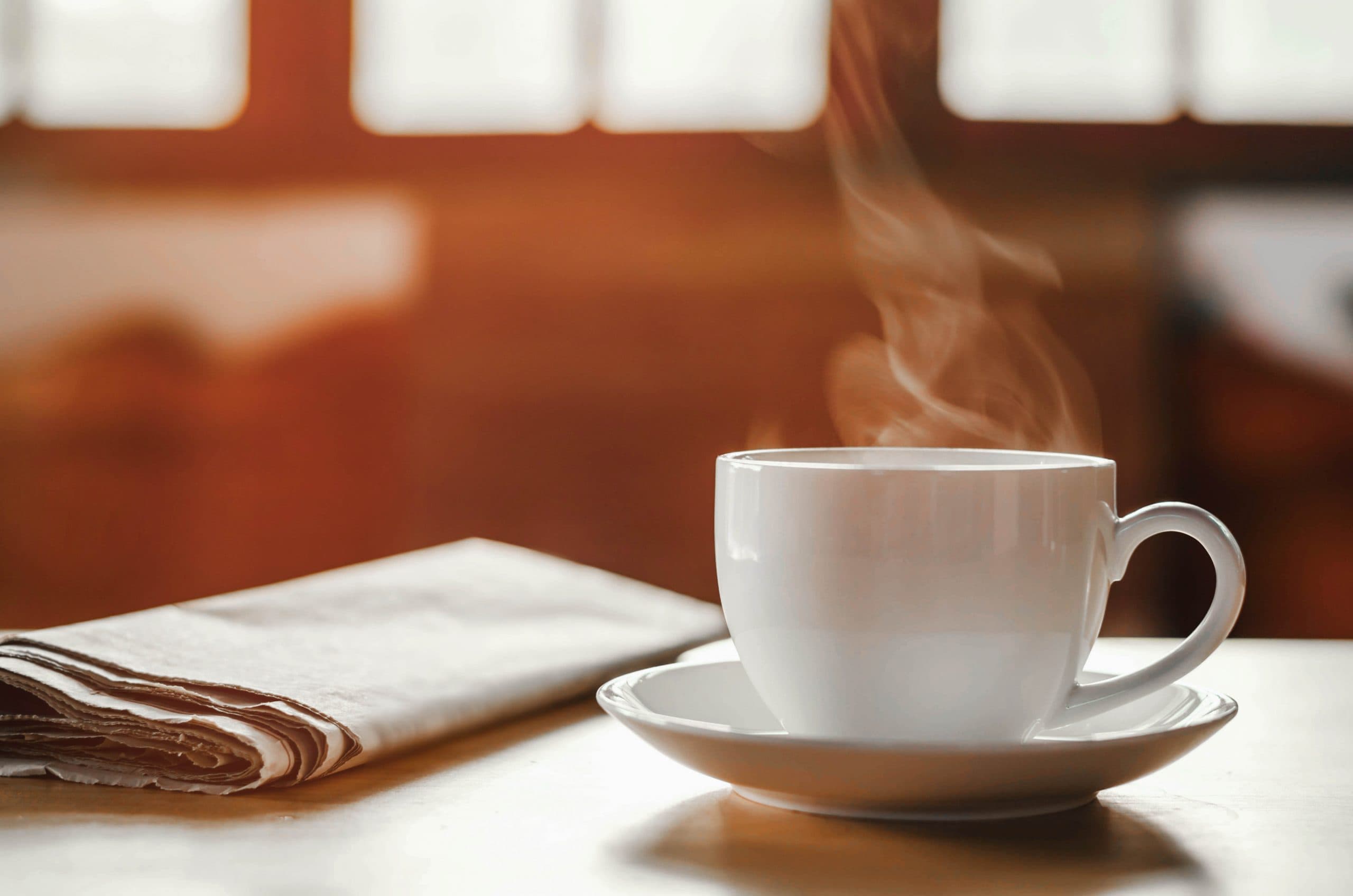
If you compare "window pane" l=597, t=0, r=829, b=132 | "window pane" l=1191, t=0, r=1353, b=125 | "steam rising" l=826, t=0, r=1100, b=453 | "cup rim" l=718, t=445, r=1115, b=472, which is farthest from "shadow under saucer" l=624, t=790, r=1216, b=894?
"window pane" l=1191, t=0, r=1353, b=125

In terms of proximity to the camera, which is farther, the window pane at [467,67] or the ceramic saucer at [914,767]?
the window pane at [467,67]

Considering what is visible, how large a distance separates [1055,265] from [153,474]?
1.67 metres

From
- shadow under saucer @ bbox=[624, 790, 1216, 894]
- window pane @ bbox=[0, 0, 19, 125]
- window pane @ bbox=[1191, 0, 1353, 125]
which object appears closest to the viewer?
shadow under saucer @ bbox=[624, 790, 1216, 894]

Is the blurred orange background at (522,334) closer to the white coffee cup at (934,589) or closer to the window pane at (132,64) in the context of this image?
the window pane at (132,64)

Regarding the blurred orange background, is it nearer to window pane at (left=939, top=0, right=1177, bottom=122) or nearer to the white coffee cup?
window pane at (left=939, top=0, right=1177, bottom=122)

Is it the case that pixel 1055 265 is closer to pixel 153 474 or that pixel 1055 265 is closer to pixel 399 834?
pixel 153 474

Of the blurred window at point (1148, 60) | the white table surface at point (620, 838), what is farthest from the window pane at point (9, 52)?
the white table surface at point (620, 838)

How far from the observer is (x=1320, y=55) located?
215 centimetres

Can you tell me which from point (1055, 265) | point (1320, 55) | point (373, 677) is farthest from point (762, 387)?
point (373, 677)

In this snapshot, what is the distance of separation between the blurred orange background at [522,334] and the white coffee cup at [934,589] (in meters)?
1.76

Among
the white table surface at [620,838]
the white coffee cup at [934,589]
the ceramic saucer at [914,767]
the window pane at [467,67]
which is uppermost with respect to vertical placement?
the window pane at [467,67]

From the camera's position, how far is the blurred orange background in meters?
2.13

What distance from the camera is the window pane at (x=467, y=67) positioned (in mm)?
2242

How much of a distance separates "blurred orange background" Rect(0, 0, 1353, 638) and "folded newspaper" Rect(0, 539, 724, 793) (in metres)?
1.56
